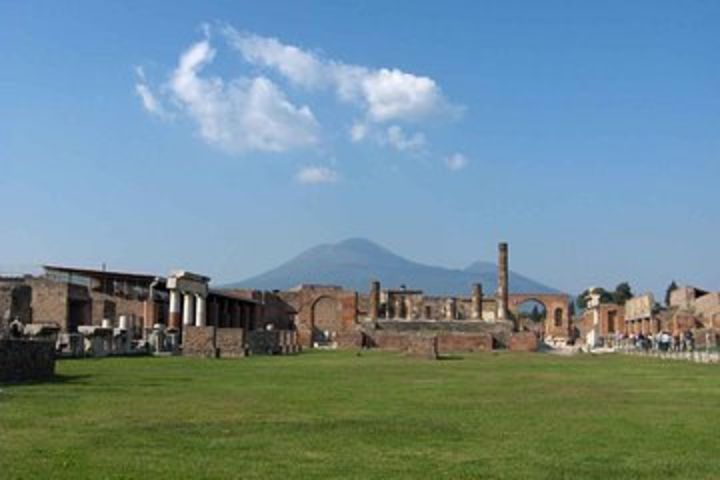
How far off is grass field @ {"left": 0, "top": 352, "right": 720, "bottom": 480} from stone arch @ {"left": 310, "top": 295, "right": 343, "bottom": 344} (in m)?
58.6

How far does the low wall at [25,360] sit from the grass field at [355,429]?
27.4 inches

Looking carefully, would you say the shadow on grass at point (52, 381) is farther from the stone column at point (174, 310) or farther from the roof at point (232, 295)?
the roof at point (232, 295)

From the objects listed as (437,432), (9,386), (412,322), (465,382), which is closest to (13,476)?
(437,432)

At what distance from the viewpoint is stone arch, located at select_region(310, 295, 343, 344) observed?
80.9 metres

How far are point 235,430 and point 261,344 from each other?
112 feet

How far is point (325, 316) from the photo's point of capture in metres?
84.7

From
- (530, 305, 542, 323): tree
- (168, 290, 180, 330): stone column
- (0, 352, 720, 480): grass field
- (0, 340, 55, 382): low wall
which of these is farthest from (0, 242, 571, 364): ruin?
(0, 352, 720, 480): grass field

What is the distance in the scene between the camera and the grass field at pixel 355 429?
9.27m

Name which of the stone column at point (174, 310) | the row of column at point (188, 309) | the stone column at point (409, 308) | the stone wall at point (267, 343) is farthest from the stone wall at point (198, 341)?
the stone column at point (409, 308)

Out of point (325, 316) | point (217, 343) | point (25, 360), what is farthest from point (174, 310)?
point (325, 316)

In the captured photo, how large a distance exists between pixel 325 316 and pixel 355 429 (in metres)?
72.5

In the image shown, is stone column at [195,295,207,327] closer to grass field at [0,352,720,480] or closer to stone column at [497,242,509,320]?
stone column at [497,242,509,320]

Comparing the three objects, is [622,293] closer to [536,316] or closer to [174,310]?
[536,316]

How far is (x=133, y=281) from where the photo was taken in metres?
66.2
